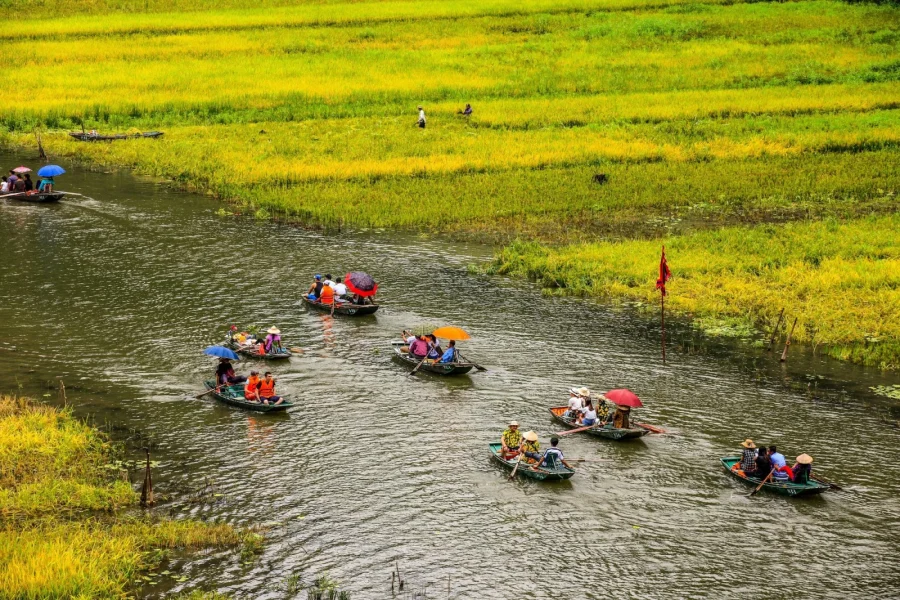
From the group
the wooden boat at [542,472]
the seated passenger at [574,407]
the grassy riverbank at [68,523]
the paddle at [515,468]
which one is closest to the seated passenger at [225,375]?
the grassy riverbank at [68,523]

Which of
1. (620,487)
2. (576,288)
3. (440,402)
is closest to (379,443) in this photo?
(440,402)

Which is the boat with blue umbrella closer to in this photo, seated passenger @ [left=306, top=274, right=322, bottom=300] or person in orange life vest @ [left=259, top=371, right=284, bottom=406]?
seated passenger @ [left=306, top=274, right=322, bottom=300]

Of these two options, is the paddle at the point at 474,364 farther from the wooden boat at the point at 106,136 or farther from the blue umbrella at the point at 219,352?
the wooden boat at the point at 106,136

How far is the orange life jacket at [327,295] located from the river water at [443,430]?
0.55m

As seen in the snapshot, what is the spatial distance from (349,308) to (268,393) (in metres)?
8.22

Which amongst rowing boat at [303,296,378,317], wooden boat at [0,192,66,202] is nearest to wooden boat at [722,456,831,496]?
rowing boat at [303,296,378,317]

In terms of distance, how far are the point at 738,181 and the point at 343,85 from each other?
98.4 ft

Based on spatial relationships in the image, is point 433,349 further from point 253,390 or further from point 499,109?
point 499,109

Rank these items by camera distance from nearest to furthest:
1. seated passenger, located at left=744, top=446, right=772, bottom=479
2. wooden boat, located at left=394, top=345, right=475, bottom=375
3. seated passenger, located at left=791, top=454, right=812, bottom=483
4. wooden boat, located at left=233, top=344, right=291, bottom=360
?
1. seated passenger, located at left=791, top=454, right=812, bottom=483
2. seated passenger, located at left=744, top=446, right=772, bottom=479
3. wooden boat, located at left=394, top=345, right=475, bottom=375
4. wooden boat, located at left=233, top=344, right=291, bottom=360

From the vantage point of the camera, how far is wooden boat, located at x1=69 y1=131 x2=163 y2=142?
2295 inches

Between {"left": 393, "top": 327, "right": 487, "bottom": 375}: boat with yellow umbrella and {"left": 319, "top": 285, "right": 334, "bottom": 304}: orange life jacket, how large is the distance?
15.2ft

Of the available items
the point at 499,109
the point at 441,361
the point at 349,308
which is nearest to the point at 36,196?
the point at 349,308

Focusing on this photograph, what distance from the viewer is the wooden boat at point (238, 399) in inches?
1035

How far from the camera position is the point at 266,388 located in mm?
26219
